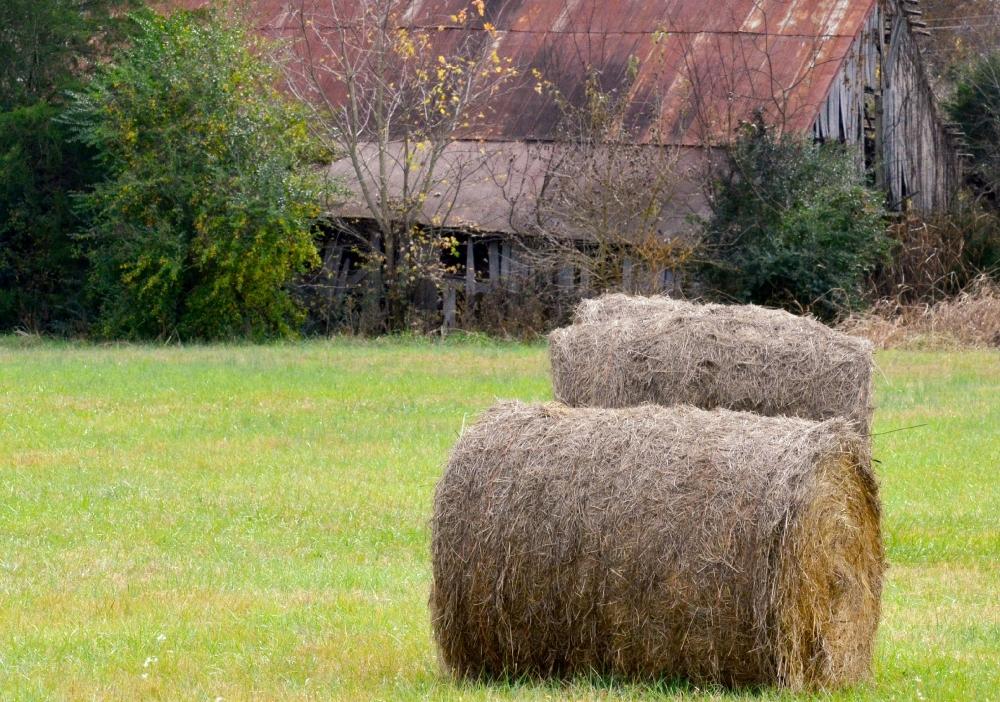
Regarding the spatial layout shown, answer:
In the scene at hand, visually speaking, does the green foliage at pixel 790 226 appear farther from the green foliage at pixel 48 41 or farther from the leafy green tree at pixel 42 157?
the green foliage at pixel 48 41

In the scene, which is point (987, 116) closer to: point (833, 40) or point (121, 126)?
point (833, 40)

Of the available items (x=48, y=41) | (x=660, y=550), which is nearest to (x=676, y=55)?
(x=48, y=41)

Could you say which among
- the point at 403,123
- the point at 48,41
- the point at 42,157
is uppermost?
the point at 48,41

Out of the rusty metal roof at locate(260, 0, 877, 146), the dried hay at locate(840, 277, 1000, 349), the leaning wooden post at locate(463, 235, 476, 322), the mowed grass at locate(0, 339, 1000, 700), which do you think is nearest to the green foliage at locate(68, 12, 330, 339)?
the leaning wooden post at locate(463, 235, 476, 322)

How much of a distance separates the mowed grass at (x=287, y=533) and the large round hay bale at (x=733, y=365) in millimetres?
1123

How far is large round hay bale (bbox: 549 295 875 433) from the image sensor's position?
29.6 ft

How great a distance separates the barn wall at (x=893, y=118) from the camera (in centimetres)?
2530

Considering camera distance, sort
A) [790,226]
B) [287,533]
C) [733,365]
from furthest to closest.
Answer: [790,226] → [287,533] → [733,365]

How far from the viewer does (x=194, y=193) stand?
2256cm

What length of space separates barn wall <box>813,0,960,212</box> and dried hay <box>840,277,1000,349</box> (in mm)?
3606

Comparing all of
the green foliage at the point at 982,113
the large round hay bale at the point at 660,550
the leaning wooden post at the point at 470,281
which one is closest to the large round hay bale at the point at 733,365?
the large round hay bale at the point at 660,550

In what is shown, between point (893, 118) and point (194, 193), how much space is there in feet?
44.9

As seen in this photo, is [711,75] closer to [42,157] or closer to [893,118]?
[893,118]

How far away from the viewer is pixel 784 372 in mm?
9031
